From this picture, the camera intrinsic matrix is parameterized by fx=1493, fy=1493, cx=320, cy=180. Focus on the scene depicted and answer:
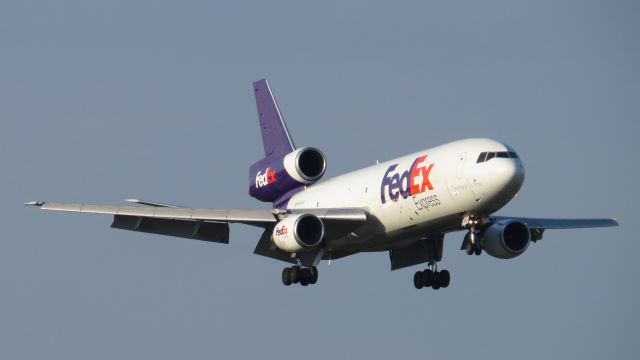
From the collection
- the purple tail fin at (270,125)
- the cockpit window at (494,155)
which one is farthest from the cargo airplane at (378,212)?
the purple tail fin at (270,125)

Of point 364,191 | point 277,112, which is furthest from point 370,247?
point 277,112

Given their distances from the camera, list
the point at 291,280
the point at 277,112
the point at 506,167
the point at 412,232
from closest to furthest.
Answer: the point at 506,167
the point at 412,232
the point at 291,280
the point at 277,112

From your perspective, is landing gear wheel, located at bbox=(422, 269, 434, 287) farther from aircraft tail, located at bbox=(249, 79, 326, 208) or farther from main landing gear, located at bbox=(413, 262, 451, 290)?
aircraft tail, located at bbox=(249, 79, 326, 208)

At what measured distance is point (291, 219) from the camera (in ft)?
180

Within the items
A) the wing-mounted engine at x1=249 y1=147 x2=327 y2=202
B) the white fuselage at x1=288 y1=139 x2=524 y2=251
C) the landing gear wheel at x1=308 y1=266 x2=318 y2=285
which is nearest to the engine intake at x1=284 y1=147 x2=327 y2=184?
the wing-mounted engine at x1=249 y1=147 x2=327 y2=202

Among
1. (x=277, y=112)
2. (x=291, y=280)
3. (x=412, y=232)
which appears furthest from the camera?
(x=277, y=112)

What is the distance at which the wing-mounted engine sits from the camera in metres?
60.2

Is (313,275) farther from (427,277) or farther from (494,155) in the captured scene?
(494,155)

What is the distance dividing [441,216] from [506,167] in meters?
3.24

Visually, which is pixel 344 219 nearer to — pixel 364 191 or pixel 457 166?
pixel 364 191

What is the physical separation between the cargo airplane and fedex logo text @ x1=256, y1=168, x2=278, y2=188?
0.04 metres

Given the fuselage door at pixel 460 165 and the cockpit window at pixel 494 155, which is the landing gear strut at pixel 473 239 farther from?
the cockpit window at pixel 494 155

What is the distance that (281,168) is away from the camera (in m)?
60.9

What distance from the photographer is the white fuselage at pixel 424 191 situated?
165 ft
